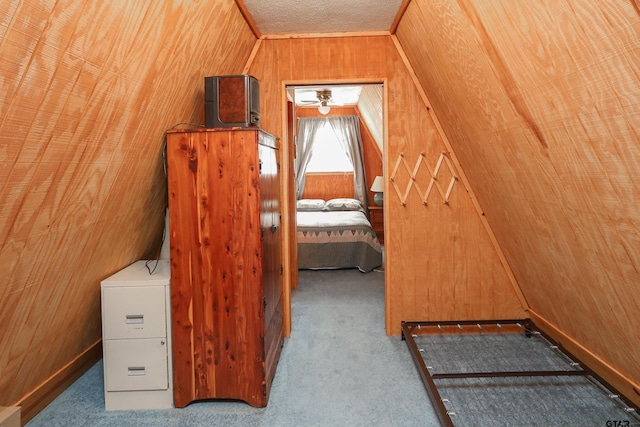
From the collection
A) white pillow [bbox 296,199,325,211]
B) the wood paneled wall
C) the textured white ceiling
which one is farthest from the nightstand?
the textured white ceiling

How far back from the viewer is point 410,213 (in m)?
3.28

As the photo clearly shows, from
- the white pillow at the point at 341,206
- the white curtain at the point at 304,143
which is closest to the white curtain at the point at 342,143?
the white curtain at the point at 304,143

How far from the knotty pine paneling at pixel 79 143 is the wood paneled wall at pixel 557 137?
4.52 feet

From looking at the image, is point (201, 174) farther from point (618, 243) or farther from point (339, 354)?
point (618, 243)

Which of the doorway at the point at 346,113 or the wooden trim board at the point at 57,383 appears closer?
the wooden trim board at the point at 57,383

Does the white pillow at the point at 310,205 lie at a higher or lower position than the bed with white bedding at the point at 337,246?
higher

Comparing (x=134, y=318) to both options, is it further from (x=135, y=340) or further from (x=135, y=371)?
(x=135, y=371)

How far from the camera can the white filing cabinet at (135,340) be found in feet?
7.49

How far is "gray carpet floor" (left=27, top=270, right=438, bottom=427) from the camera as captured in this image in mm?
2197

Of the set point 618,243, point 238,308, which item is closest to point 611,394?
point 618,243

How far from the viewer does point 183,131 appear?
2.25 m

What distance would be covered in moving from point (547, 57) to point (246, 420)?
7.04ft

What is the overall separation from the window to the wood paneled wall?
4.70 m

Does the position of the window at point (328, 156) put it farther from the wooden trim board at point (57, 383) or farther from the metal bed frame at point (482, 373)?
the wooden trim board at point (57, 383)
